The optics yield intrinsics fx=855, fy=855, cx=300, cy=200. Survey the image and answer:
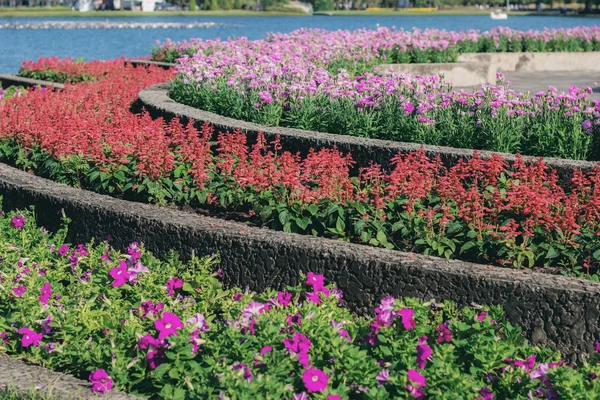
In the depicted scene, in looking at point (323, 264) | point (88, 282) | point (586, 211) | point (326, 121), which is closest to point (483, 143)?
point (326, 121)

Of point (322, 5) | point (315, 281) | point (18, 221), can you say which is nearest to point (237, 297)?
point (315, 281)

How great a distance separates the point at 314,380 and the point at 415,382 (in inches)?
16.3

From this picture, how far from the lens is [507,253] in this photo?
4938 millimetres

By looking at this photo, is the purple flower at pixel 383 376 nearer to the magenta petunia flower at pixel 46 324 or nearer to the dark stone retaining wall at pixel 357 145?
the magenta petunia flower at pixel 46 324

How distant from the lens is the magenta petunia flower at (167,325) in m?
3.83

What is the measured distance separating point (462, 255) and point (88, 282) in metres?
2.23

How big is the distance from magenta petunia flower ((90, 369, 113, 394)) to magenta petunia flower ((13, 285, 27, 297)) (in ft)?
3.62

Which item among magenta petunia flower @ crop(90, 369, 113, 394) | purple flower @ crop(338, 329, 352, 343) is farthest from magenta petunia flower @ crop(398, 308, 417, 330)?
magenta petunia flower @ crop(90, 369, 113, 394)

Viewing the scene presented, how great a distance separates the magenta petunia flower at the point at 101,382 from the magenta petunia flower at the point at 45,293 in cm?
96

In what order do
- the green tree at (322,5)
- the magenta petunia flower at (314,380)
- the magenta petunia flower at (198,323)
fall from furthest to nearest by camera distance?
the green tree at (322,5)
the magenta petunia flower at (198,323)
the magenta petunia flower at (314,380)

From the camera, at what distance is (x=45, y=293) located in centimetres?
464

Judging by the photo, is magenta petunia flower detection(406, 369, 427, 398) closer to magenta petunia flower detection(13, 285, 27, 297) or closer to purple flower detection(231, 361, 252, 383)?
purple flower detection(231, 361, 252, 383)

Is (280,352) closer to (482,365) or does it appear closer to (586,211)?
(482,365)

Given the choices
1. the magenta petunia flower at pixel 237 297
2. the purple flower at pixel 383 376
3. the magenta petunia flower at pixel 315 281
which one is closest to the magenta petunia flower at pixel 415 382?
the purple flower at pixel 383 376
